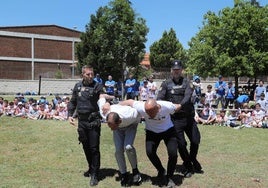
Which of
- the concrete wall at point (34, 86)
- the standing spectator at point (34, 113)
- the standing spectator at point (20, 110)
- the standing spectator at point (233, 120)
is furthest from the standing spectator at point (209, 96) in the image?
the concrete wall at point (34, 86)

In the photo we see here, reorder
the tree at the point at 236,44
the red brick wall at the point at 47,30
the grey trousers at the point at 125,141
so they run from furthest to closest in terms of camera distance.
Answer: the red brick wall at the point at 47,30 < the tree at the point at 236,44 < the grey trousers at the point at 125,141

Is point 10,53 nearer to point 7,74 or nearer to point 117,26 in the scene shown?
point 7,74

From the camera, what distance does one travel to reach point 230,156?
9.05 meters

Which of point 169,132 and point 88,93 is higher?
point 88,93

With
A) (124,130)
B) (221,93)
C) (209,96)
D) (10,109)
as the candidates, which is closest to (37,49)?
(10,109)

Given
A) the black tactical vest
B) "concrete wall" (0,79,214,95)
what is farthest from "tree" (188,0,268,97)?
the black tactical vest

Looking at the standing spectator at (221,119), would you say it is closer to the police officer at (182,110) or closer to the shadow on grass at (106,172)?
the police officer at (182,110)

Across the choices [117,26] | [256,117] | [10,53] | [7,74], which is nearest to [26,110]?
[256,117]

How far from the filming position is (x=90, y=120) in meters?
6.94

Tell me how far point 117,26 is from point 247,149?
1062 inches

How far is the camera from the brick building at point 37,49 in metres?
51.4

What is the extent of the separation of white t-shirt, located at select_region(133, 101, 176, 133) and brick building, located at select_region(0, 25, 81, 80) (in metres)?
41.9

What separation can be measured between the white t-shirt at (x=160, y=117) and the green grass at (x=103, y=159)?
955 millimetres

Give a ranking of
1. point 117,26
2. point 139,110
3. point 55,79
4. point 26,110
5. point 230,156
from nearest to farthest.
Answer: point 139,110
point 230,156
point 26,110
point 117,26
point 55,79
